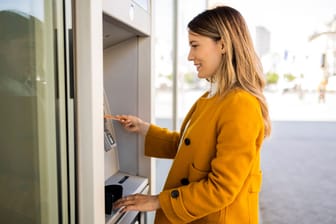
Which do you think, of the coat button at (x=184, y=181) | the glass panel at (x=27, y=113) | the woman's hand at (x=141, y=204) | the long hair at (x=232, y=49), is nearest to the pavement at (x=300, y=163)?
the long hair at (x=232, y=49)

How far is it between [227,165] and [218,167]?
0.03 meters

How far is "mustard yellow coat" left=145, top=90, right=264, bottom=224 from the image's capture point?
3.18ft

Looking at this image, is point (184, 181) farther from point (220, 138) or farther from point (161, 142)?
point (161, 142)

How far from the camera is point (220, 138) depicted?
3.25ft

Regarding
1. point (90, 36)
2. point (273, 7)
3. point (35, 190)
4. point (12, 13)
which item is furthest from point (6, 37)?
point (273, 7)

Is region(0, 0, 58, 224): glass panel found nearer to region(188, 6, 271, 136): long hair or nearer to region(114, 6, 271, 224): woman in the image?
region(114, 6, 271, 224): woman

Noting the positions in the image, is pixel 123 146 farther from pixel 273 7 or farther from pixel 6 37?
pixel 273 7

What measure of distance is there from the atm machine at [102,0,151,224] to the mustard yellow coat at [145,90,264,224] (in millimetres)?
339

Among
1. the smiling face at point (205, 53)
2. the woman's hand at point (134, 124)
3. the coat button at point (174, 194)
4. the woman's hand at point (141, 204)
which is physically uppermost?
the smiling face at point (205, 53)

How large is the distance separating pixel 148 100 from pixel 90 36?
64 cm

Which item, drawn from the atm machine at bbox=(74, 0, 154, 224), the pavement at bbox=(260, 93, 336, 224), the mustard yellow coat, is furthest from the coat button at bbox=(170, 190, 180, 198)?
the pavement at bbox=(260, 93, 336, 224)

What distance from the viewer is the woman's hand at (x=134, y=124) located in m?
1.42

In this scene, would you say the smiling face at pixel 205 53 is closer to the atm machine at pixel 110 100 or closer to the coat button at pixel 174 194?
the atm machine at pixel 110 100

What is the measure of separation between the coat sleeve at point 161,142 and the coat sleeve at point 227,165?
1.29 feet
